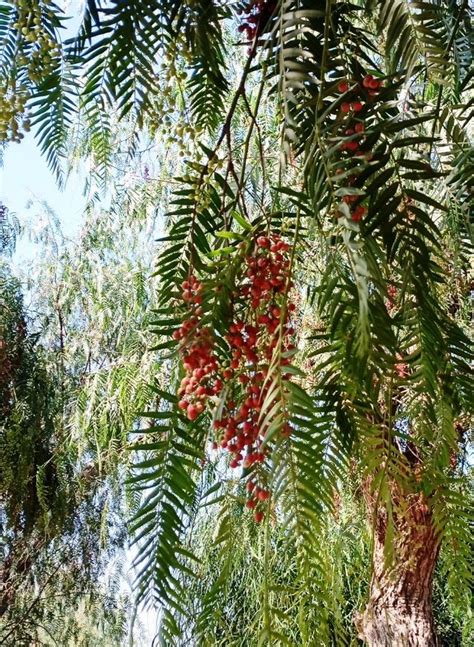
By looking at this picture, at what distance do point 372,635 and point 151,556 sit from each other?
1.49m

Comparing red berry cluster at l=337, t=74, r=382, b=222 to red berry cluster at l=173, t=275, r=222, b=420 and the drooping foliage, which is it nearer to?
the drooping foliage

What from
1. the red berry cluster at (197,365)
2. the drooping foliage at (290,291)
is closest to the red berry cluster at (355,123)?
the drooping foliage at (290,291)

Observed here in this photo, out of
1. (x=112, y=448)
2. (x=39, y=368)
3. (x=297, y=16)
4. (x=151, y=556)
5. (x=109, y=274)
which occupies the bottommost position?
(x=151, y=556)

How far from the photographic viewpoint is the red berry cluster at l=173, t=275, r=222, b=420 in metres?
0.50

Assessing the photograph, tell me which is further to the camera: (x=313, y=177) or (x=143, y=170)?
(x=143, y=170)

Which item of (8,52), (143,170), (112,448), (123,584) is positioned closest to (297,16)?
(8,52)

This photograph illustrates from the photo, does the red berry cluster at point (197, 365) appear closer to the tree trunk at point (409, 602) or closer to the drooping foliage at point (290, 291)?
the drooping foliage at point (290, 291)

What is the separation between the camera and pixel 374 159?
0.45m

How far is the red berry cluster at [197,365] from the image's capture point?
505 mm

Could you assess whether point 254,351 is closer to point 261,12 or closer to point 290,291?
point 290,291

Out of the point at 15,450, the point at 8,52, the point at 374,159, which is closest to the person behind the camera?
the point at 374,159

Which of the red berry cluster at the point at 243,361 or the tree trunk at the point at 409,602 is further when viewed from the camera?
the tree trunk at the point at 409,602

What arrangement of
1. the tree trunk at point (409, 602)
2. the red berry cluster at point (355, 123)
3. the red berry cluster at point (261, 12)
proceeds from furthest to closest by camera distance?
the tree trunk at point (409, 602), the red berry cluster at point (261, 12), the red berry cluster at point (355, 123)

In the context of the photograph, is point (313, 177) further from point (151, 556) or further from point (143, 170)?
point (143, 170)
